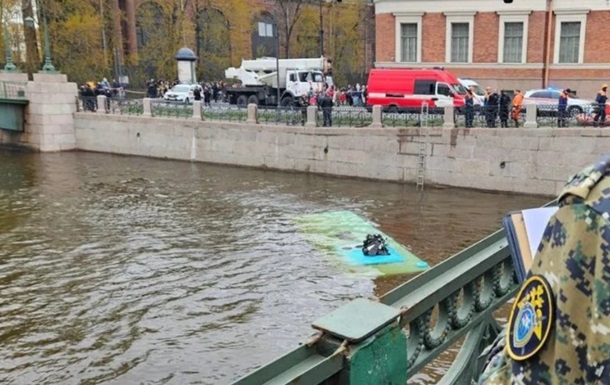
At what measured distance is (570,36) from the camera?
30.9 m

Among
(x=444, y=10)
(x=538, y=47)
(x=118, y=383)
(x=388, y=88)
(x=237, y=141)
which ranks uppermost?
(x=444, y=10)

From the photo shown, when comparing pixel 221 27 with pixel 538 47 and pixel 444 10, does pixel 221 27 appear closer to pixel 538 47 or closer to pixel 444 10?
pixel 444 10

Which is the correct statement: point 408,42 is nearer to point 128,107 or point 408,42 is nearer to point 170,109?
Answer: point 170,109

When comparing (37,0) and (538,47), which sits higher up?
(37,0)

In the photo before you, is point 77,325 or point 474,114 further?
point 474,114

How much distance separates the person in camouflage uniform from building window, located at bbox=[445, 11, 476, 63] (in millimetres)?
33607

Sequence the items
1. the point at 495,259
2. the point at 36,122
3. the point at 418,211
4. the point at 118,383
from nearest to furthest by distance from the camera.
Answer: the point at 495,259 → the point at 118,383 → the point at 418,211 → the point at 36,122

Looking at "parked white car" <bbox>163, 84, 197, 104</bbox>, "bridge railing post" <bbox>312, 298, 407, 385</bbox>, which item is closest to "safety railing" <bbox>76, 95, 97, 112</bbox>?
"parked white car" <bbox>163, 84, 197, 104</bbox>

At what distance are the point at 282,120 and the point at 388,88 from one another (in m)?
5.04

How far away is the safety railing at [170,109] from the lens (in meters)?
25.8

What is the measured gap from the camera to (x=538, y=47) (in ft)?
103

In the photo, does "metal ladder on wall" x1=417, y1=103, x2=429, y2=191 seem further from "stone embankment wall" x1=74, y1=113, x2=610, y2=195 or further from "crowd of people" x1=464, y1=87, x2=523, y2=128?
"crowd of people" x1=464, y1=87, x2=523, y2=128

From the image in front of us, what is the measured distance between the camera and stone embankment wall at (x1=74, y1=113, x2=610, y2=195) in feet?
58.9

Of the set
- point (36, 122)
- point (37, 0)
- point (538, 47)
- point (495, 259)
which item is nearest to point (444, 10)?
point (538, 47)
